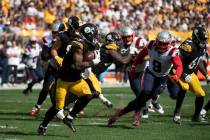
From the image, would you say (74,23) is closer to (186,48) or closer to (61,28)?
(61,28)

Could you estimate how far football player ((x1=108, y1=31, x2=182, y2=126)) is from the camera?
1071 centimetres

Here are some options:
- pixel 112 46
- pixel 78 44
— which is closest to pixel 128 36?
pixel 112 46

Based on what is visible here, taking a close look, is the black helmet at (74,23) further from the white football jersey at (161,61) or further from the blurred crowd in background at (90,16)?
the blurred crowd in background at (90,16)

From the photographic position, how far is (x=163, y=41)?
34.9ft

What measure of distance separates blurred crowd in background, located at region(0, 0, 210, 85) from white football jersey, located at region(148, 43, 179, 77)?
8827mm

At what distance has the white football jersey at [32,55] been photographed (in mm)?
20125

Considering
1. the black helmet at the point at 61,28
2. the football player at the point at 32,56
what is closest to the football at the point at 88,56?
the black helmet at the point at 61,28

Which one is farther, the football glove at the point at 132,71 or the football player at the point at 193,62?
the football player at the point at 193,62

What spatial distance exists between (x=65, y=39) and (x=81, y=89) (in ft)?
6.50

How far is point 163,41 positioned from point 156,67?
55cm

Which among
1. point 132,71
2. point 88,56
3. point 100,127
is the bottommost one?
point 100,127

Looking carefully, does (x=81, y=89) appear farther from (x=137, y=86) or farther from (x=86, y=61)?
(x=137, y=86)

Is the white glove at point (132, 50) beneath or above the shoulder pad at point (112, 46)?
beneath

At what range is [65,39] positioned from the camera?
11.8 m
